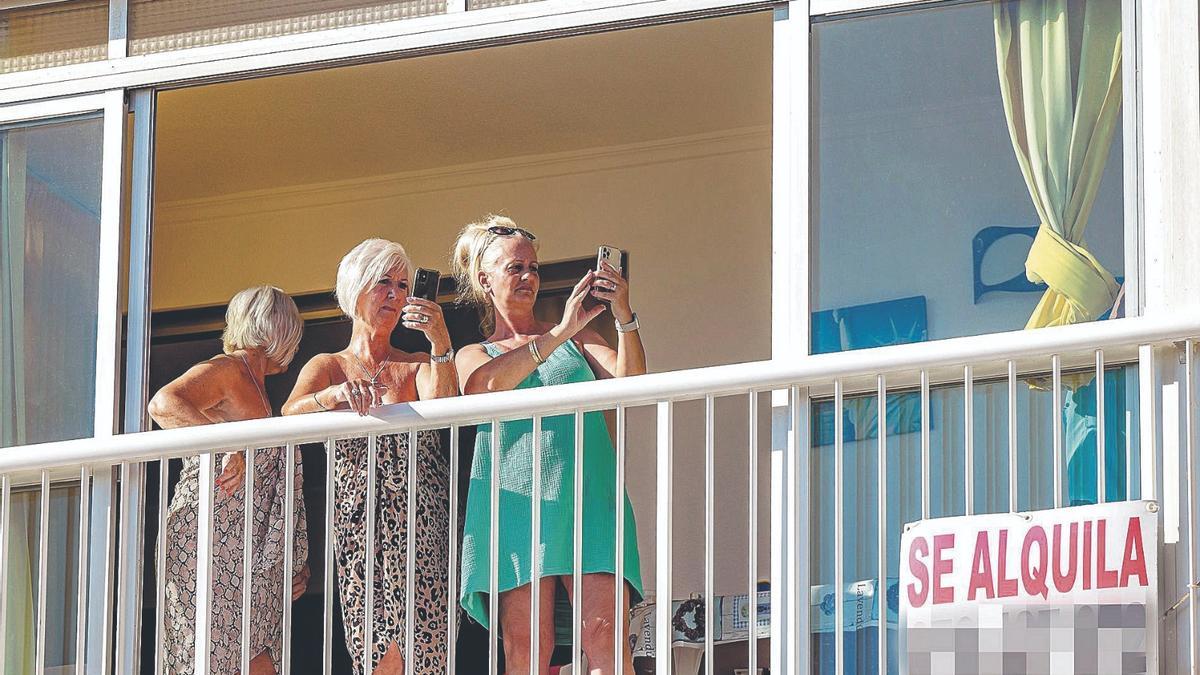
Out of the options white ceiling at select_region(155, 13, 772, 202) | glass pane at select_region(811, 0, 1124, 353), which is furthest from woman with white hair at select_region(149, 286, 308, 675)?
white ceiling at select_region(155, 13, 772, 202)

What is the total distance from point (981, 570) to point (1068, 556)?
19cm

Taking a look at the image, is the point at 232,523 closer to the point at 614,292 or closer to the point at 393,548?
the point at 393,548

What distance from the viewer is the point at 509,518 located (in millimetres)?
5355

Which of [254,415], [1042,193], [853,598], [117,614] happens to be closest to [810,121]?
[1042,193]

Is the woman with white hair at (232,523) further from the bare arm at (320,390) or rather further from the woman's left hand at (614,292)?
the woman's left hand at (614,292)

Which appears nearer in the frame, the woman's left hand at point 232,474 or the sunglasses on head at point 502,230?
the woman's left hand at point 232,474

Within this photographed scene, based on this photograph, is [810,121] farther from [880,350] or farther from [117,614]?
[117,614]

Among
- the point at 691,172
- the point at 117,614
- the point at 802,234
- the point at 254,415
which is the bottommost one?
the point at 117,614

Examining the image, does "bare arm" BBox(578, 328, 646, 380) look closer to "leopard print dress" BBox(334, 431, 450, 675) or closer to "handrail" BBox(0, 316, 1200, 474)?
"leopard print dress" BBox(334, 431, 450, 675)

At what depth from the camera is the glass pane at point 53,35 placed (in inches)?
226

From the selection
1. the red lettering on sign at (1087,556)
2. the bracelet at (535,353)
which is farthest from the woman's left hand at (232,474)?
the red lettering on sign at (1087,556)

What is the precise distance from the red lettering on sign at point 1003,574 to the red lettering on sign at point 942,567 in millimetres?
105

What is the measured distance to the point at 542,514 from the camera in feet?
17.6

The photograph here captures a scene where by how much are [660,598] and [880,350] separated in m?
0.78
